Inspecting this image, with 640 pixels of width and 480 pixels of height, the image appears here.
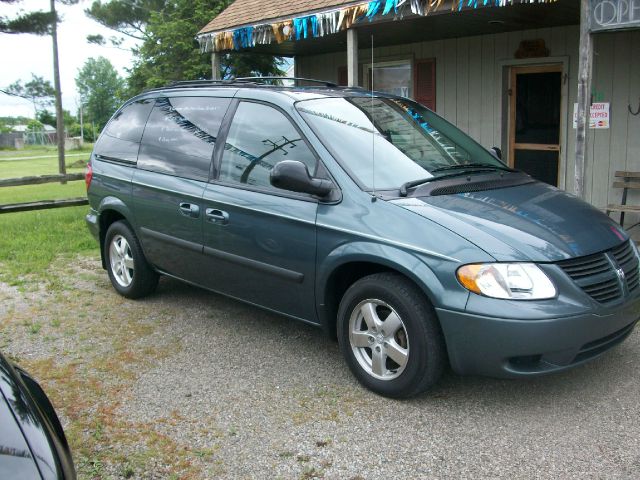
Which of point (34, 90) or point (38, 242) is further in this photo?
point (34, 90)

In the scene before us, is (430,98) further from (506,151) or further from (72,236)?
(72,236)

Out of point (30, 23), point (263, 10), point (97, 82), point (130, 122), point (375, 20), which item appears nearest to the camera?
point (130, 122)

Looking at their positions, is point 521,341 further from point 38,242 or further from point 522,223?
point 38,242

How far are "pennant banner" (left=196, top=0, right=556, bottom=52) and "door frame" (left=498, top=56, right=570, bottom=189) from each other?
2.46 metres

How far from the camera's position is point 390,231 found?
3.75 m

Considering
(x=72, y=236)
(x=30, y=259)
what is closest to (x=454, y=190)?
(x=30, y=259)

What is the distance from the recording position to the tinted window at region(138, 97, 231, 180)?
4941mm

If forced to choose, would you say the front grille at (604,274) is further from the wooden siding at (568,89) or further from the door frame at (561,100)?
the door frame at (561,100)

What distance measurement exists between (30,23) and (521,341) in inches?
673

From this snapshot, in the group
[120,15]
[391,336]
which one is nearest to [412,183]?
[391,336]


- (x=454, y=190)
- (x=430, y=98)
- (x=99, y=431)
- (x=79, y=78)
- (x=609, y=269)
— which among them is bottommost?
(x=99, y=431)

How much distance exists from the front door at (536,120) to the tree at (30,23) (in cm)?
1272

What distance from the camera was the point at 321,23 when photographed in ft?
27.7

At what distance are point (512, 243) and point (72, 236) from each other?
705 centimetres
